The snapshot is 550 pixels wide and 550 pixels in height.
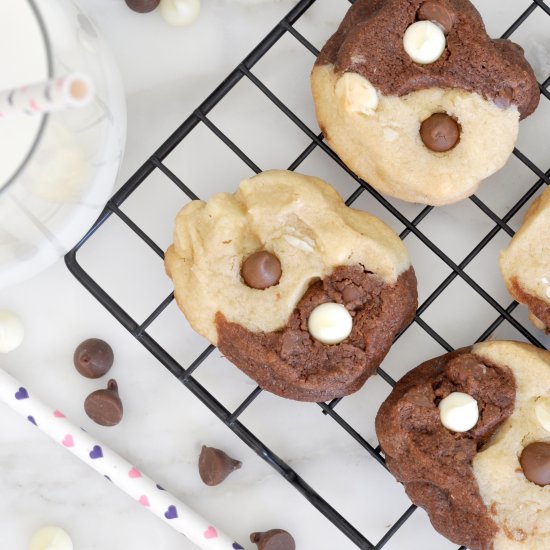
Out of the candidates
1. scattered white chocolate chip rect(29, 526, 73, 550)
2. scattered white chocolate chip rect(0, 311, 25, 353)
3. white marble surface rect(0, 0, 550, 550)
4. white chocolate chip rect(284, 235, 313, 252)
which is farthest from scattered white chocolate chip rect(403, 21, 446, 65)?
scattered white chocolate chip rect(29, 526, 73, 550)

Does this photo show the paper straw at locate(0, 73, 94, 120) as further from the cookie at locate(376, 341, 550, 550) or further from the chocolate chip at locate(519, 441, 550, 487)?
the chocolate chip at locate(519, 441, 550, 487)

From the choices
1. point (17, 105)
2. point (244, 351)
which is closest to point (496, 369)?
point (244, 351)

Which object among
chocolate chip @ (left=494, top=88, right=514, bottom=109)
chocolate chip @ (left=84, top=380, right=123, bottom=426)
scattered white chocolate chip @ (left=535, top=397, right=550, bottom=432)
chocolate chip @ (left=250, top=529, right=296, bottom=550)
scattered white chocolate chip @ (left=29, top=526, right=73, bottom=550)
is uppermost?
chocolate chip @ (left=494, top=88, right=514, bottom=109)

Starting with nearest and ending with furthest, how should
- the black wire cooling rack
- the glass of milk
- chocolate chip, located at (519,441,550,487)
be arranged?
1. the glass of milk
2. chocolate chip, located at (519,441,550,487)
3. the black wire cooling rack

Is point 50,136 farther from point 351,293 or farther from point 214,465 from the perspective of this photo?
point 214,465

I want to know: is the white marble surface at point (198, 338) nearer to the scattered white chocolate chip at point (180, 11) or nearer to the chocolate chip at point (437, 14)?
the scattered white chocolate chip at point (180, 11)

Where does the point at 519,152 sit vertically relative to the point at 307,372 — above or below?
above

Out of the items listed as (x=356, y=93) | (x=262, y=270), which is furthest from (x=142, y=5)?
(x=262, y=270)

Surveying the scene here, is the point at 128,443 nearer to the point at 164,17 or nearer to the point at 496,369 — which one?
the point at 496,369
